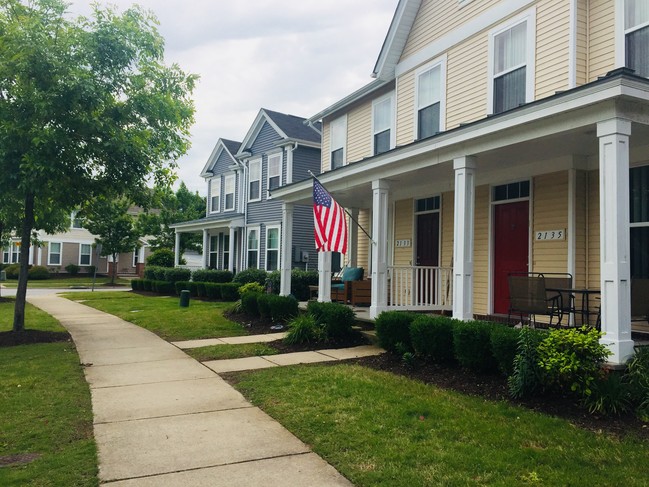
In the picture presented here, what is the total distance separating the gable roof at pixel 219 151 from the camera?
1050 inches

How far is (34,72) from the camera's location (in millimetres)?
9188

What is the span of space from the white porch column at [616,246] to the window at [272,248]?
55.7 feet

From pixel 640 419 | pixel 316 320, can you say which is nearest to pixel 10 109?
pixel 316 320

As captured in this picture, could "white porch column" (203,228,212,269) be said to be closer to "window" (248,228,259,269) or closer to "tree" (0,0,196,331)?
"window" (248,228,259,269)

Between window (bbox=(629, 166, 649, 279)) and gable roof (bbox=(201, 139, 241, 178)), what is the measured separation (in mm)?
20176

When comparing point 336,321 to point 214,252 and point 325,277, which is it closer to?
point 325,277

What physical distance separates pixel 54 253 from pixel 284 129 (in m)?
28.9

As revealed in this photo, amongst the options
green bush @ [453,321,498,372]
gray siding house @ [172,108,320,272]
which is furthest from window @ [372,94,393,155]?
green bush @ [453,321,498,372]

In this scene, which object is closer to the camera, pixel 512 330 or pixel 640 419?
pixel 640 419

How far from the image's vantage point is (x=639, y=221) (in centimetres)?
786

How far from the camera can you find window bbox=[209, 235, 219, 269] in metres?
27.6

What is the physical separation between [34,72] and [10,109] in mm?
789

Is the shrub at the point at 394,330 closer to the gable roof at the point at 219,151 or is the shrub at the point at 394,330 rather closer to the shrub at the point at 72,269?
the gable roof at the point at 219,151

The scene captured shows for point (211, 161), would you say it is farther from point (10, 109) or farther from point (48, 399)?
point (48, 399)
